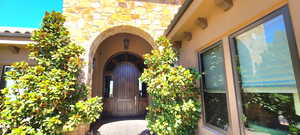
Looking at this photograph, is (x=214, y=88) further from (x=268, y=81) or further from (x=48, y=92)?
(x=48, y=92)

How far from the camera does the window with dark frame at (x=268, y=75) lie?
3.84 feet

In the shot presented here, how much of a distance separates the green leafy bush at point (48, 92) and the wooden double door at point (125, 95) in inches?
125

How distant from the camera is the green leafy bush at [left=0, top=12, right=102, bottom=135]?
2299mm

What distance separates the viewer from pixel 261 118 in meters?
1.45

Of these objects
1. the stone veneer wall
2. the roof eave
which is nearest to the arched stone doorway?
the stone veneer wall

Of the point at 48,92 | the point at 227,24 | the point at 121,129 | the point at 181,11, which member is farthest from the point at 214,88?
the point at 121,129

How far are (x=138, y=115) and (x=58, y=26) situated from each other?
492cm

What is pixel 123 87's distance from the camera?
20.8 ft

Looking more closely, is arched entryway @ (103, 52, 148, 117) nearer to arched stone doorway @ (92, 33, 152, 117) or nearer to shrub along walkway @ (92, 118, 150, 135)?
arched stone doorway @ (92, 33, 152, 117)

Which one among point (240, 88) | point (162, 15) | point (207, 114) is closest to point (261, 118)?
point (240, 88)

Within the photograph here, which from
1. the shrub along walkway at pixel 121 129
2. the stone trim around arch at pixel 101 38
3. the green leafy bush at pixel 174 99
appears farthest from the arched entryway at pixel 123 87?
the green leafy bush at pixel 174 99

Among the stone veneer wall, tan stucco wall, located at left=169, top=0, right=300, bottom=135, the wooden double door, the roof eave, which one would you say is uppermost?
the stone veneer wall

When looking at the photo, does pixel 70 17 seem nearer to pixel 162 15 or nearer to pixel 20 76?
pixel 20 76

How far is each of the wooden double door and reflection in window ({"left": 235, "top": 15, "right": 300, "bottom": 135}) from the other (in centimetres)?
514
